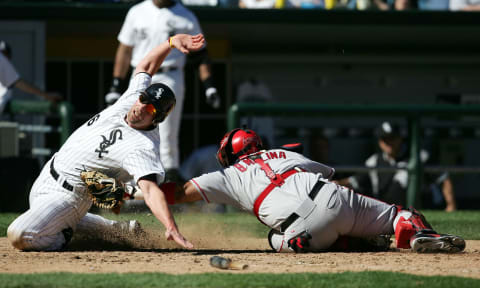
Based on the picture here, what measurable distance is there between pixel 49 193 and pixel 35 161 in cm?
302

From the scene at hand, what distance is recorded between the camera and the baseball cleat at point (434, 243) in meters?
4.46

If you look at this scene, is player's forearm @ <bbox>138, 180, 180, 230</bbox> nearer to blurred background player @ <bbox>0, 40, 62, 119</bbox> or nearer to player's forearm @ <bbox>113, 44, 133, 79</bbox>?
player's forearm @ <bbox>113, 44, 133, 79</bbox>

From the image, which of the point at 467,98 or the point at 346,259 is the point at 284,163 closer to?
the point at 346,259

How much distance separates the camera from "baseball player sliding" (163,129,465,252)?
176 inches

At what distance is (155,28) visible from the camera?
6.98 metres

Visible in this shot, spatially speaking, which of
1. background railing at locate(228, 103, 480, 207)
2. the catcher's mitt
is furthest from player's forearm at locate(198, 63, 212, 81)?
the catcher's mitt

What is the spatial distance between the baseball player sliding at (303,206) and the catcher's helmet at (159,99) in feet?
1.40

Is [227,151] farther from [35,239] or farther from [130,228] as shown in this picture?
[35,239]

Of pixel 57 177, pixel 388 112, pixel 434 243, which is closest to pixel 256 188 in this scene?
pixel 434 243

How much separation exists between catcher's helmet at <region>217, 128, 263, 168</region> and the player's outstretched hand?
581 mm

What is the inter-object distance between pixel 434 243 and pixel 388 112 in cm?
355

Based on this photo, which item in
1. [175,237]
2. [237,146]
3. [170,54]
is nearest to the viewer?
[175,237]

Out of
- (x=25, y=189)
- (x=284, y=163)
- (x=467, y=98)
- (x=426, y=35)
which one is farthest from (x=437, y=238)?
(x=467, y=98)

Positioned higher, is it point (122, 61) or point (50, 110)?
point (122, 61)
